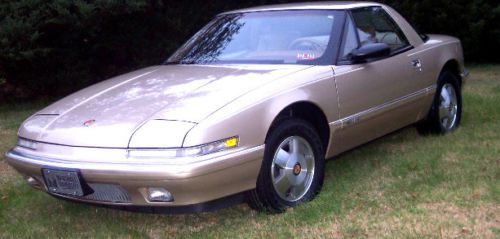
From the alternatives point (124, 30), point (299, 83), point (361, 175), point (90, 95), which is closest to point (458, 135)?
point (361, 175)

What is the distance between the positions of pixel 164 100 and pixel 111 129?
425mm

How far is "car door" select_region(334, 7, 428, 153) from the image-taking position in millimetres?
4547

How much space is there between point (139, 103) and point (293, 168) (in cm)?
107

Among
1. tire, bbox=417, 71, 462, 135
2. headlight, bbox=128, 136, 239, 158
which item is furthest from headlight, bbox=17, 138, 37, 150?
tire, bbox=417, 71, 462, 135

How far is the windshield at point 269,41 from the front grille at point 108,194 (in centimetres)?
154

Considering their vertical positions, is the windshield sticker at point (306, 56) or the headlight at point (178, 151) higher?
the windshield sticker at point (306, 56)

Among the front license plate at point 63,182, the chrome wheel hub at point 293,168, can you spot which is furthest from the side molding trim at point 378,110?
the front license plate at point 63,182

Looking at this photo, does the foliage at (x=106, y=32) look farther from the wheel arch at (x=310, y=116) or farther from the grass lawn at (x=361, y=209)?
the wheel arch at (x=310, y=116)

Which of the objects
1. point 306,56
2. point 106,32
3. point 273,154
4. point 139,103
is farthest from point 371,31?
point 106,32

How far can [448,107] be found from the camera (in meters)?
6.05

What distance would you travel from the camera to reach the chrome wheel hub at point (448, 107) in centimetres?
592

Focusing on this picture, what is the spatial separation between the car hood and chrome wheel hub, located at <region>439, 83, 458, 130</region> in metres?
2.12

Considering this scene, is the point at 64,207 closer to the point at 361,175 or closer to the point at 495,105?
the point at 361,175

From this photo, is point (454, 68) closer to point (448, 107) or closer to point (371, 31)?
point (448, 107)
